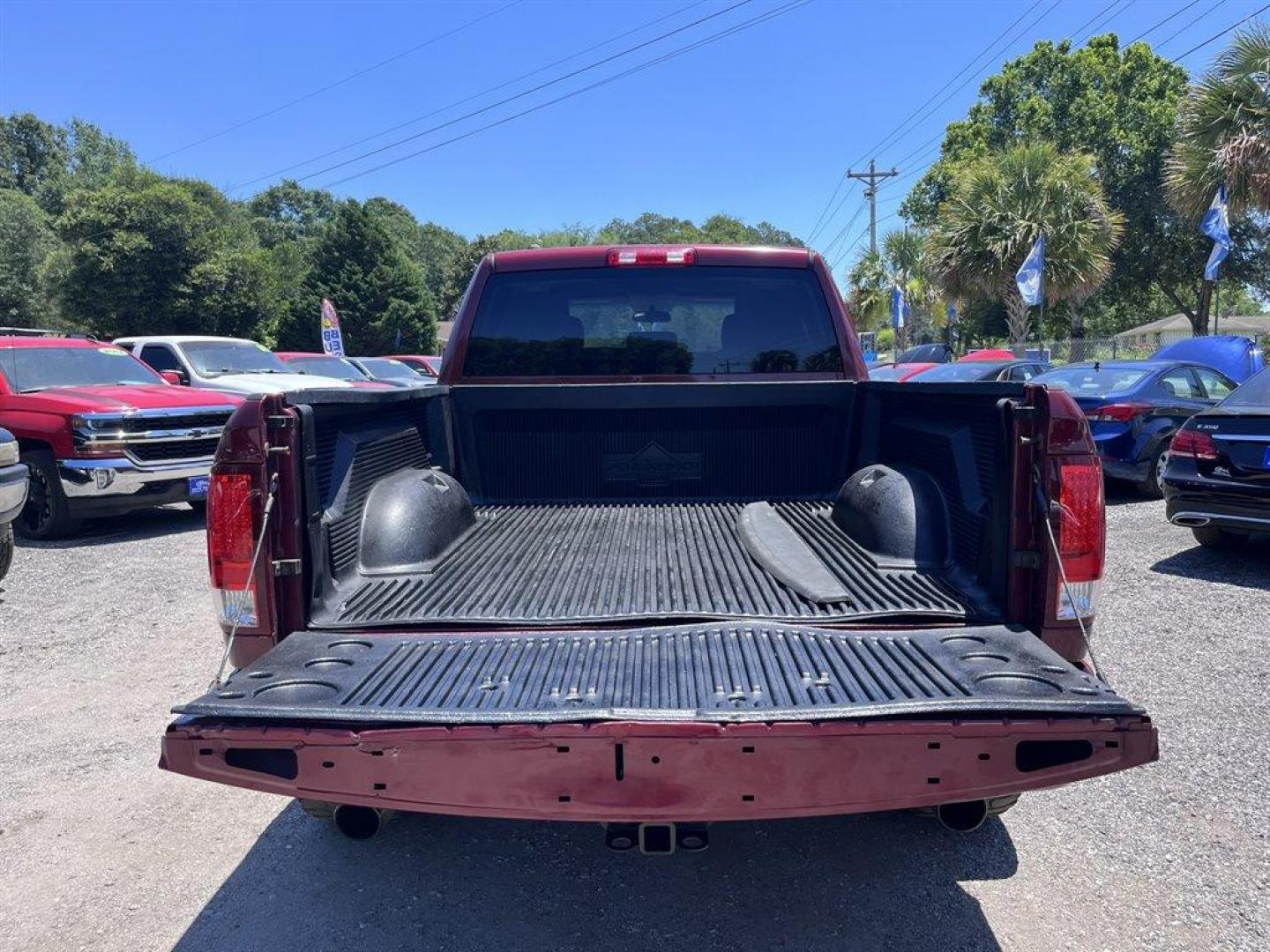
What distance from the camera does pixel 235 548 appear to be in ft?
8.38

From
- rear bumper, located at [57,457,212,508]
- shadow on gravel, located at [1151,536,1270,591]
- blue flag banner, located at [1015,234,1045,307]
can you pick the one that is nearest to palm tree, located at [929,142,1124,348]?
blue flag banner, located at [1015,234,1045,307]

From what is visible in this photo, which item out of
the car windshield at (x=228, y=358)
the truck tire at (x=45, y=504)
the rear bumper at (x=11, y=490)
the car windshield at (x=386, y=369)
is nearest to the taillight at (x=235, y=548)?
the rear bumper at (x=11, y=490)

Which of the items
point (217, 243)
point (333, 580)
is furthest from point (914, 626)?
point (217, 243)

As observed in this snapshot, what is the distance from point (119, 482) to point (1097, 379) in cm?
1038

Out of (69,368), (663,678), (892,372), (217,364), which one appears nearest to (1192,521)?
(663,678)

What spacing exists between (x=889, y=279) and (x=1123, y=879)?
45.7m

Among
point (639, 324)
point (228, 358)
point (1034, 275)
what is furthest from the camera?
point (1034, 275)

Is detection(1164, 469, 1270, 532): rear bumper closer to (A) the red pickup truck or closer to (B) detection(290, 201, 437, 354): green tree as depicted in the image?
(A) the red pickup truck

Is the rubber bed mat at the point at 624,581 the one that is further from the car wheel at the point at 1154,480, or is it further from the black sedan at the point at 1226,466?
the car wheel at the point at 1154,480

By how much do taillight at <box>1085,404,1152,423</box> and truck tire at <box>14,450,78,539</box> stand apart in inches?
403

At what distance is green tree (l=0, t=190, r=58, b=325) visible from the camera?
4694 centimetres

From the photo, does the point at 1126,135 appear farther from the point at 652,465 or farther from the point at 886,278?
the point at 652,465

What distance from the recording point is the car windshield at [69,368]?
28.9ft

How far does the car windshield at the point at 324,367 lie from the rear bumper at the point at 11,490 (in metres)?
9.22
